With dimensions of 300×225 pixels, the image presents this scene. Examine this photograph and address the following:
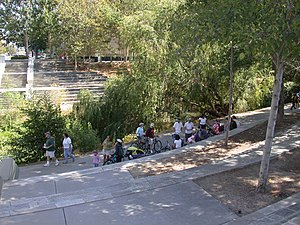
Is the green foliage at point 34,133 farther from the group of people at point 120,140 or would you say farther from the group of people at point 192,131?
the group of people at point 192,131

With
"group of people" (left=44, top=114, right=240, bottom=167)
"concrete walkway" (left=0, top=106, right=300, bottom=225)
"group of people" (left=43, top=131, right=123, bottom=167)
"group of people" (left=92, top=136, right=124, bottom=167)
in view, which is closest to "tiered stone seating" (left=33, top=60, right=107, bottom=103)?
"group of people" (left=44, top=114, right=240, bottom=167)

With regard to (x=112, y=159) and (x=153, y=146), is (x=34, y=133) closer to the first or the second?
(x=112, y=159)

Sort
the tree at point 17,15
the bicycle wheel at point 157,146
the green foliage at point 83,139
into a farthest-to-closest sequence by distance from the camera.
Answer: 1. the tree at point 17,15
2. the green foliage at point 83,139
3. the bicycle wheel at point 157,146

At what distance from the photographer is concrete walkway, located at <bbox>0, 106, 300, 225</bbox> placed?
6.25 m

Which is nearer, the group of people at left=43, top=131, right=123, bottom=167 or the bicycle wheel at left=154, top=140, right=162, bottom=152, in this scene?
the group of people at left=43, top=131, right=123, bottom=167

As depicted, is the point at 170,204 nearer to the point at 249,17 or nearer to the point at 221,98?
the point at 249,17

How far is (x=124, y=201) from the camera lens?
7.16 meters

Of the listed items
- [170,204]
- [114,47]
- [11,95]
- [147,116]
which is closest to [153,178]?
[170,204]

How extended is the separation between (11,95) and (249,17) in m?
18.7

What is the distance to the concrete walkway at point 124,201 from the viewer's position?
20.5 feet

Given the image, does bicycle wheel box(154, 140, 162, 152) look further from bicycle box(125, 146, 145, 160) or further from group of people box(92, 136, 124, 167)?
group of people box(92, 136, 124, 167)

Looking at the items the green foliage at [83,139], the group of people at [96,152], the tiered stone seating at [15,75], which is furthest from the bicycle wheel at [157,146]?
the tiered stone seating at [15,75]

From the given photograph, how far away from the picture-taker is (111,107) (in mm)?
18406

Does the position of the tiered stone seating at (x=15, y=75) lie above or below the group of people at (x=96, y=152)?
above
